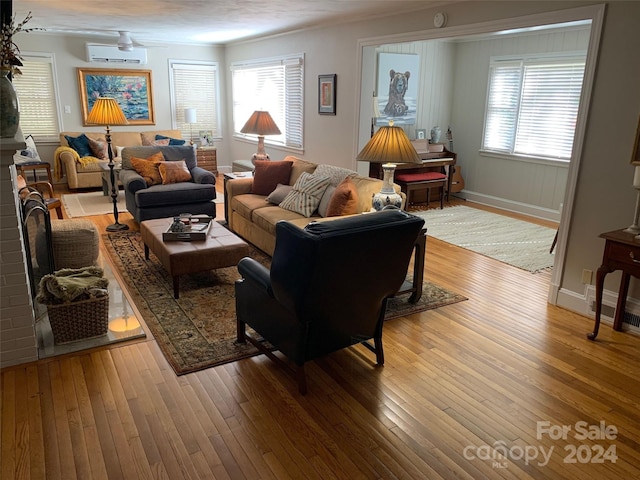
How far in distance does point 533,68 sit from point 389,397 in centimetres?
567

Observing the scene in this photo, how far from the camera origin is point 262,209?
16.0ft

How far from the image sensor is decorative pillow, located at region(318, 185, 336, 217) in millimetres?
4492

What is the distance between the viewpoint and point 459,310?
376 centimetres

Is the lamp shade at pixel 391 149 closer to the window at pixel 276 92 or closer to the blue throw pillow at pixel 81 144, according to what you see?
the window at pixel 276 92

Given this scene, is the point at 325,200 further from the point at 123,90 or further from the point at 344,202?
the point at 123,90

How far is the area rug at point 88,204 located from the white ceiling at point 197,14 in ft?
7.88

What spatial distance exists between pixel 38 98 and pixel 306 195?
582 cm

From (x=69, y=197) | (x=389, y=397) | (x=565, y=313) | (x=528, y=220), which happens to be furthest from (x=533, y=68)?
(x=69, y=197)

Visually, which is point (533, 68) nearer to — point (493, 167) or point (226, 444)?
point (493, 167)

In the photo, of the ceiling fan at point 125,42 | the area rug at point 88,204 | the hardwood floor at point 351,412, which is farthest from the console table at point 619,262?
the ceiling fan at point 125,42

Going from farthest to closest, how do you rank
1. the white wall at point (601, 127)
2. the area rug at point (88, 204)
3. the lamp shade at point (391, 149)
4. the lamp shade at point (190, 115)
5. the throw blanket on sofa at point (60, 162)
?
the lamp shade at point (190, 115) → the throw blanket on sofa at point (60, 162) → the area rug at point (88, 204) → the lamp shade at point (391, 149) → the white wall at point (601, 127)

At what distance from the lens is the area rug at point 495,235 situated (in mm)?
5023

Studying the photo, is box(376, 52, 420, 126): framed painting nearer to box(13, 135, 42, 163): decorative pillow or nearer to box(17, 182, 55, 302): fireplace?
box(17, 182, 55, 302): fireplace

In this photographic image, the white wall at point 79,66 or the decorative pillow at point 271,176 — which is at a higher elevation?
the white wall at point 79,66
